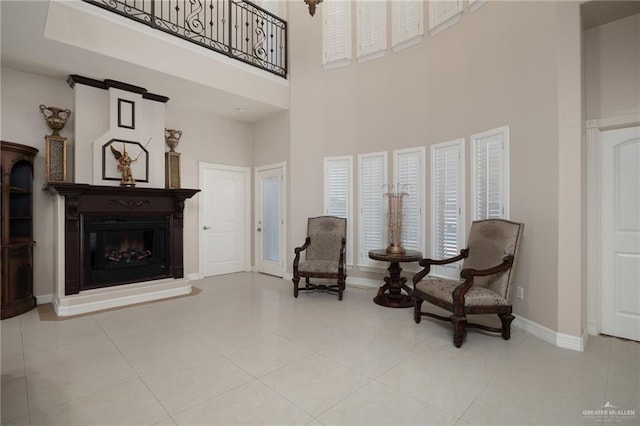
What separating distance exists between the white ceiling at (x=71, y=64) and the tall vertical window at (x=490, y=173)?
3.45 metres

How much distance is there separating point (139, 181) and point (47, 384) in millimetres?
2986

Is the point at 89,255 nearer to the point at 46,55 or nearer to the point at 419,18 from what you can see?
the point at 46,55

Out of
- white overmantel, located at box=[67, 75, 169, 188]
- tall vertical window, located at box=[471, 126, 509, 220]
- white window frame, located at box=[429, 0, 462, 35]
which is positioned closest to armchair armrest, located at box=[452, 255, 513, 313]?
tall vertical window, located at box=[471, 126, 509, 220]

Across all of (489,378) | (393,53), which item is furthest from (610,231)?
(393,53)

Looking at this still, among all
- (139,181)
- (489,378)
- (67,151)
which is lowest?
(489,378)

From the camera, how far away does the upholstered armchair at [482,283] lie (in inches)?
111

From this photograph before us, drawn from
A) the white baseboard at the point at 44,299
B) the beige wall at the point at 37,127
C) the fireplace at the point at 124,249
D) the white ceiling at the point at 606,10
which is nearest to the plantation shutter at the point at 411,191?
the white ceiling at the point at 606,10

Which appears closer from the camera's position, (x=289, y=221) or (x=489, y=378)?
(x=489, y=378)

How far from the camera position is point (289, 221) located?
547 centimetres

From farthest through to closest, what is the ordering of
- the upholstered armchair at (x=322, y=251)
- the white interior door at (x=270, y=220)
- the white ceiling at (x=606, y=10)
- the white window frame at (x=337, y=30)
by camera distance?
1. the white interior door at (x=270, y=220)
2. the white window frame at (x=337, y=30)
3. the upholstered armchair at (x=322, y=251)
4. the white ceiling at (x=606, y=10)

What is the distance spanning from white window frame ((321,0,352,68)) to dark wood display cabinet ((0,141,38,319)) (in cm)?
439

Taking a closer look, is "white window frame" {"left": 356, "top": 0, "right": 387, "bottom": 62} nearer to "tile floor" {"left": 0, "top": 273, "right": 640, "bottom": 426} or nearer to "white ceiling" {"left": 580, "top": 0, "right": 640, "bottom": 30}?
"white ceiling" {"left": 580, "top": 0, "right": 640, "bottom": 30}

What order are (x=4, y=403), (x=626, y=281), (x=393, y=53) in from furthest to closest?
(x=393, y=53), (x=626, y=281), (x=4, y=403)

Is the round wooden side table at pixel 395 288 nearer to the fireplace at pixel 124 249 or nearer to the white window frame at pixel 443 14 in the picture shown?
the white window frame at pixel 443 14
